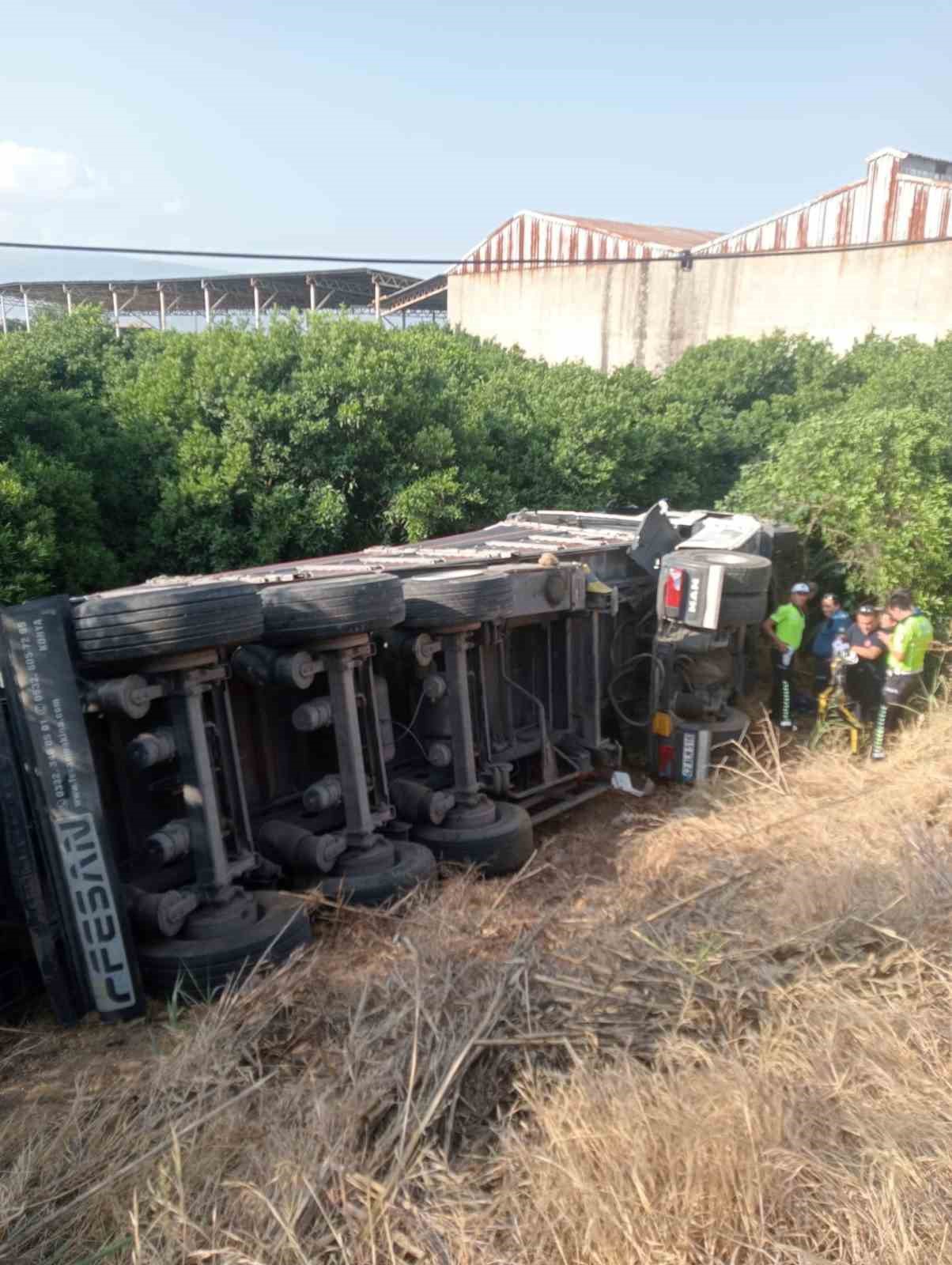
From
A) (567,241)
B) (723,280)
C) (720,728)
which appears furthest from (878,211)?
(720,728)

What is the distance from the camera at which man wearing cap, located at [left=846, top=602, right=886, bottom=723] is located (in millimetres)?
8227

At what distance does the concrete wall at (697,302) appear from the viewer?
1998cm

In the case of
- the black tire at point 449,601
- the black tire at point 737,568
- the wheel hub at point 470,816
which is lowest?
the wheel hub at point 470,816

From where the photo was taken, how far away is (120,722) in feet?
15.1

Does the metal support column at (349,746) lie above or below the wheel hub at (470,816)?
above

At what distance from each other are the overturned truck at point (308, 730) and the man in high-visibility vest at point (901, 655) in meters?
1.36

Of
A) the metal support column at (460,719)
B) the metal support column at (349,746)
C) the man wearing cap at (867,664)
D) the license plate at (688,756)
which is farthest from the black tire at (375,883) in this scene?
the man wearing cap at (867,664)

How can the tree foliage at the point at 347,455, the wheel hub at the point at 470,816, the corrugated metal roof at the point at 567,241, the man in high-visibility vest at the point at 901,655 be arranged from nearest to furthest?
1. the wheel hub at the point at 470,816
2. the man in high-visibility vest at the point at 901,655
3. the tree foliage at the point at 347,455
4. the corrugated metal roof at the point at 567,241

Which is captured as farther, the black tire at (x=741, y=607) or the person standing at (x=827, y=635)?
the person standing at (x=827, y=635)

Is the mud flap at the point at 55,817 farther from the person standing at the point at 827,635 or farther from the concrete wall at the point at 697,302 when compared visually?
the concrete wall at the point at 697,302

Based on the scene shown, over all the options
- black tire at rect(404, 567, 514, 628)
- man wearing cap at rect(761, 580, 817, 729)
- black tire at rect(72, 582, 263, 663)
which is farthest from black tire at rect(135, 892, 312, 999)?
man wearing cap at rect(761, 580, 817, 729)

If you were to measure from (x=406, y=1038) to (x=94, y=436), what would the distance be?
9953 mm

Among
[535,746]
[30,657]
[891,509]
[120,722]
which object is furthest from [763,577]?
[30,657]

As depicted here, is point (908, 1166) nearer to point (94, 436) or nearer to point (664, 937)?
point (664, 937)
